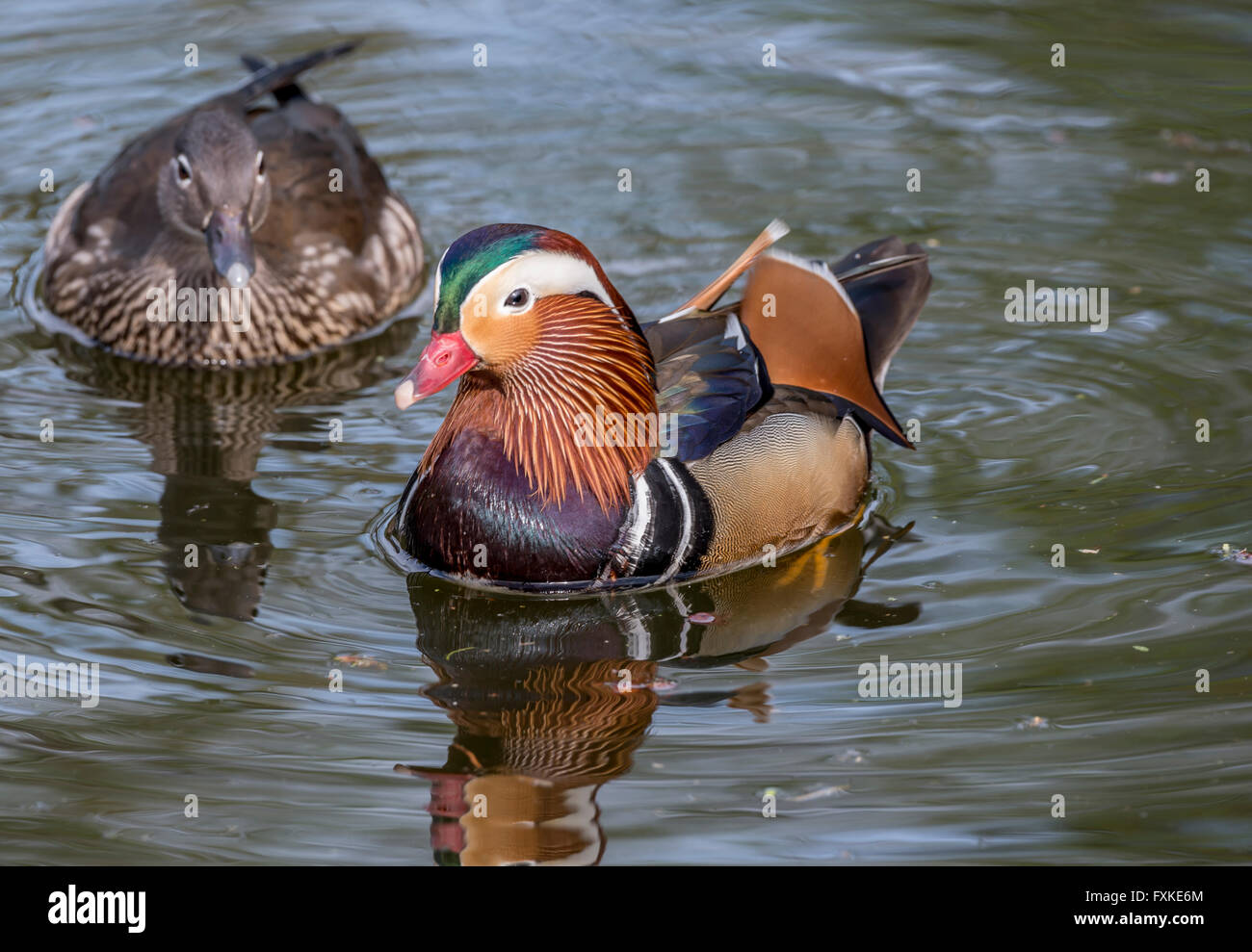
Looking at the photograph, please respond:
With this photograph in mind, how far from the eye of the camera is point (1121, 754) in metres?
4.98

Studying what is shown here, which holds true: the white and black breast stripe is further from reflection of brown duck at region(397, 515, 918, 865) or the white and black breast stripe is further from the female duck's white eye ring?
the female duck's white eye ring

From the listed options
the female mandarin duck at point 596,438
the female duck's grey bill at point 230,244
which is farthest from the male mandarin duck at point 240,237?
the female mandarin duck at point 596,438

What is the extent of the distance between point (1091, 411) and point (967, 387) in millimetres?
507

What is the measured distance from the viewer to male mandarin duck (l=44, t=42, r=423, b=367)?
25.0ft

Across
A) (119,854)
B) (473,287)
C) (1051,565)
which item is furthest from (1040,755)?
(119,854)

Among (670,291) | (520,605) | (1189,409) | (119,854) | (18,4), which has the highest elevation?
(18,4)

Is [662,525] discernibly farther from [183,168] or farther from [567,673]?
A: [183,168]

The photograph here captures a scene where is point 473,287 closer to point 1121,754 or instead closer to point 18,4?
point 1121,754

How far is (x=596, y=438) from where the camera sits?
5793 millimetres

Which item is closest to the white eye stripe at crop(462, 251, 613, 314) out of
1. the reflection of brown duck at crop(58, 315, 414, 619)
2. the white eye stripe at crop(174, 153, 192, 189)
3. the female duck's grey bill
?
the reflection of brown duck at crop(58, 315, 414, 619)

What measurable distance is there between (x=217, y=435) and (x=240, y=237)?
3.10 feet

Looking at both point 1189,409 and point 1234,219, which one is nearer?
point 1189,409

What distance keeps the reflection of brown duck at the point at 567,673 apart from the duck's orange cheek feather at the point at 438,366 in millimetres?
812

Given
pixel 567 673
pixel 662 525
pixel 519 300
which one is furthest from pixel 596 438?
pixel 567 673
